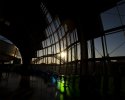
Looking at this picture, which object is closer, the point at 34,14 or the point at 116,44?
the point at 116,44

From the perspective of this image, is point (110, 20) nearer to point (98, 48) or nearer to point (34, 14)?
point (98, 48)

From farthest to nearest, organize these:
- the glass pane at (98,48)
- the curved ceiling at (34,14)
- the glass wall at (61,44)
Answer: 1. the glass wall at (61,44)
2. the curved ceiling at (34,14)
3. the glass pane at (98,48)

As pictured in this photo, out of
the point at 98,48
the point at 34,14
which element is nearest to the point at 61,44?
the point at 34,14

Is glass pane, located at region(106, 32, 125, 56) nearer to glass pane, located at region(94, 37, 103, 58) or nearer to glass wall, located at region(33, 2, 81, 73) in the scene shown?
glass pane, located at region(94, 37, 103, 58)

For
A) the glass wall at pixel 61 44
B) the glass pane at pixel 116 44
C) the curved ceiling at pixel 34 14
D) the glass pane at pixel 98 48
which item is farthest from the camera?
the glass wall at pixel 61 44

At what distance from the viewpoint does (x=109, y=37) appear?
1006 centimetres

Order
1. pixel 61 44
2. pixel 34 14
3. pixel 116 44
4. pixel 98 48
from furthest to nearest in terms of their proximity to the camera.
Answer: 1. pixel 34 14
2. pixel 61 44
3. pixel 98 48
4. pixel 116 44

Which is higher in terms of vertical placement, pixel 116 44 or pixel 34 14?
pixel 34 14

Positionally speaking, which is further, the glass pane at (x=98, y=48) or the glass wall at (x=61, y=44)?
the glass wall at (x=61, y=44)

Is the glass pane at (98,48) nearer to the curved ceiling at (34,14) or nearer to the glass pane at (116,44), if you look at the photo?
the glass pane at (116,44)

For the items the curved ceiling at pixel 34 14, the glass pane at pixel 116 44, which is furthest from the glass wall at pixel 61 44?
the glass pane at pixel 116 44

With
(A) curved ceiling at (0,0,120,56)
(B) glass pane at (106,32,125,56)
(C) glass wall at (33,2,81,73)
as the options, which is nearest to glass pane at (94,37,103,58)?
(B) glass pane at (106,32,125,56)

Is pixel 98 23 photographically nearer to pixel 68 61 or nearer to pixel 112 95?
pixel 112 95

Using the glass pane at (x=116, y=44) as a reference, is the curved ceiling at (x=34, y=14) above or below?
above
